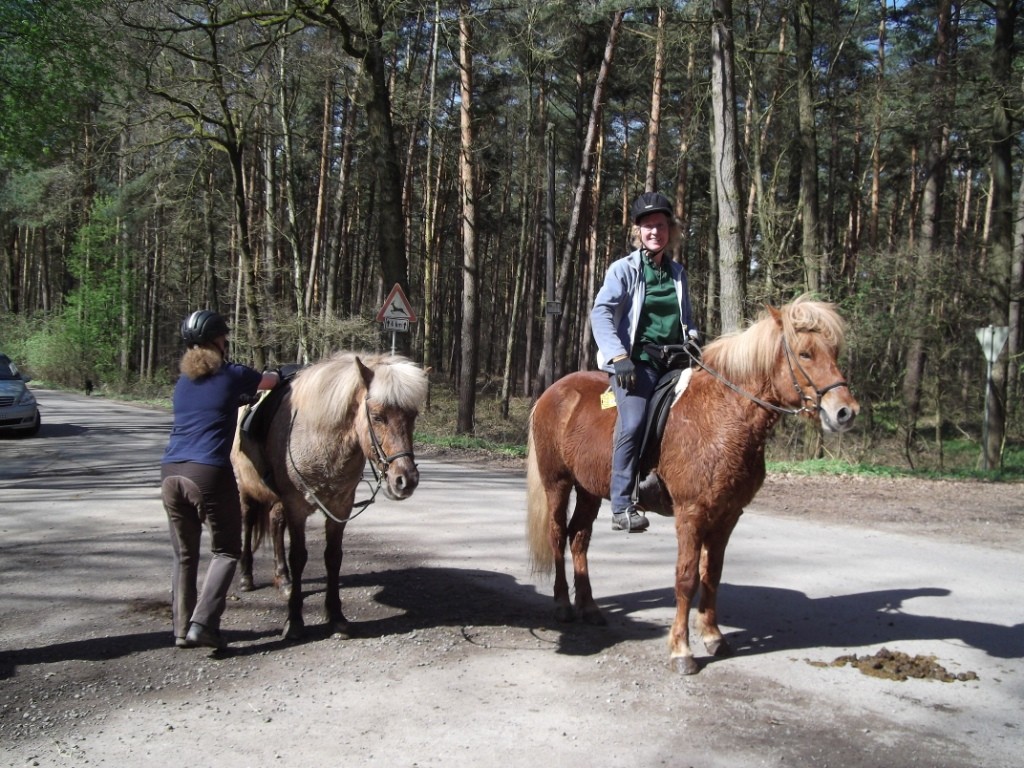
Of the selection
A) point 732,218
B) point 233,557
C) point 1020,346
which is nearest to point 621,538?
point 233,557

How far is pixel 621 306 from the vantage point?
505 cm

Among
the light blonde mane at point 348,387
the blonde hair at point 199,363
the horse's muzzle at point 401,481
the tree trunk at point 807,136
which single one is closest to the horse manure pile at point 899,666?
the horse's muzzle at point 401,481

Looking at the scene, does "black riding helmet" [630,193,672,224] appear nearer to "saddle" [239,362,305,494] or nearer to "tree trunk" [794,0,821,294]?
"saddle" [239,362,305,494]

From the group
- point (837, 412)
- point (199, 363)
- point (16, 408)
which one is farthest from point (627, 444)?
point (16, 408)

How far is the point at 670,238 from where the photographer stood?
5.15 meters

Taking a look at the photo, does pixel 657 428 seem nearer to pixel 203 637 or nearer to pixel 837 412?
pixel 837 412

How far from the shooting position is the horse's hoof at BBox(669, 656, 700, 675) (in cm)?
456

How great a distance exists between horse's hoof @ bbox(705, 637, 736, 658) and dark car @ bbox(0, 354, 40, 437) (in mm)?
15861

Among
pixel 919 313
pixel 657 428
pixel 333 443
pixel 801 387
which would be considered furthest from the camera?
pixel 919 313

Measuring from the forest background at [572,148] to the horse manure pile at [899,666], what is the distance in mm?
5690

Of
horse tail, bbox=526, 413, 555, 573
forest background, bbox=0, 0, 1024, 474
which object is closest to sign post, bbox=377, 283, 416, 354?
forest background, bbox=0, 0, 1024, 474

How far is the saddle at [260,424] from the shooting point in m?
5.43

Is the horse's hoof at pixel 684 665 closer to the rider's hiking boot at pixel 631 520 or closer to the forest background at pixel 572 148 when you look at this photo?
the rider's hiking boot at pixel 631 520

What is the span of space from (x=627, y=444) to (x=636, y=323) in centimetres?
79
